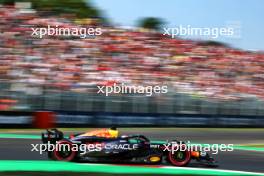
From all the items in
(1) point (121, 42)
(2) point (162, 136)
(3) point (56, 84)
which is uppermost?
(1) point (121, 42)

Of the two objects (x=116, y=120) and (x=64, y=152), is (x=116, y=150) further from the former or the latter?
(x=116, y=120)

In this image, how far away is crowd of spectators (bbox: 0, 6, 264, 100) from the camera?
17734 mm

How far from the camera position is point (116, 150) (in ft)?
30.1

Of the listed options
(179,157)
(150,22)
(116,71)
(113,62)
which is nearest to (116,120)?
(116,71)

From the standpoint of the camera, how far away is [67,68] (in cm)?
1836

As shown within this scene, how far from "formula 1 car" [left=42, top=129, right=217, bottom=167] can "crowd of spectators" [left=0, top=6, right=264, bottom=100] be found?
7922 millimetres

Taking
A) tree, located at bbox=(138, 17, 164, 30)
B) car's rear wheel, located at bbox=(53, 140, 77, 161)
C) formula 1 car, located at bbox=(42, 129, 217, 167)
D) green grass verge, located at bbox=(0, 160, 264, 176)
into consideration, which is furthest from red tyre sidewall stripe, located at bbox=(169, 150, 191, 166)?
tree, located at bbox=(138, 17, 164, 30)

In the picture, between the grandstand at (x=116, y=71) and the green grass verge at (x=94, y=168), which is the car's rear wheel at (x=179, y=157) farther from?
the grandstand at (x=116, y=71)

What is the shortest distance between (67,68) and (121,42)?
4.73 meters

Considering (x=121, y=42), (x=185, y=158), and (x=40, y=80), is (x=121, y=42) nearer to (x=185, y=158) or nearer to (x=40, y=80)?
(x=40, y=80)

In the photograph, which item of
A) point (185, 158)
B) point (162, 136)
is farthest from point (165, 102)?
point (185, 158)

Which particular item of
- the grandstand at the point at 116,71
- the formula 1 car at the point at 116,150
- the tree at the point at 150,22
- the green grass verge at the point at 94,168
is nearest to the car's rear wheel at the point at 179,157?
the formula 1 car at the point at 116,150

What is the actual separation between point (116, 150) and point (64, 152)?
934 mm

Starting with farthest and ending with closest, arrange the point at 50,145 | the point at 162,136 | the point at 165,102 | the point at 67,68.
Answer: the point at 165,102, the point at 67,68, the point at 162,136, the point at 50,145
